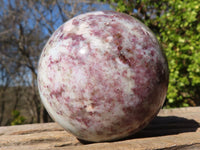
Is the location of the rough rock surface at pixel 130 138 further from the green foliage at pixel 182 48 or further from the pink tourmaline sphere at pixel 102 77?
the green foliage at pixel 182 48

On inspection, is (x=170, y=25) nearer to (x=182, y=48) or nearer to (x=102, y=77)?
(x=182, y=48)

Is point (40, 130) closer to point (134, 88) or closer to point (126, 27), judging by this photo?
point (134, 88)

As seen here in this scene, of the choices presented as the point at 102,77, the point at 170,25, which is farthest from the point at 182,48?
the point at 102,77

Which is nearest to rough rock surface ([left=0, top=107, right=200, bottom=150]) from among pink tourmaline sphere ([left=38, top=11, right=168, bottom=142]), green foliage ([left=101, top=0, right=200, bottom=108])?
pink tourmaline sphere ([left=38, top=11, right=168, bottom=142])

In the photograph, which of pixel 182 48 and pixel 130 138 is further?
pixel 182 48

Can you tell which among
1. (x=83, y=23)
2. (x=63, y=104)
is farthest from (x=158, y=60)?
(x=63, y=104)

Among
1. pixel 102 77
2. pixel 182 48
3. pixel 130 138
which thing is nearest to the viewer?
pixel 102 77

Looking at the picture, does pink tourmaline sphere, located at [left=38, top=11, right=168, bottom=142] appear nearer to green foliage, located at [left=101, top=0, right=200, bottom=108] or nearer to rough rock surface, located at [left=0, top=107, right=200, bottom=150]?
rough rock surface, located at [left=0, top=107, right=200, bottom=150]
